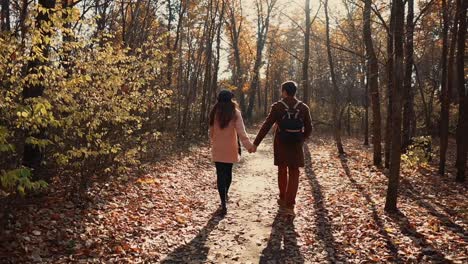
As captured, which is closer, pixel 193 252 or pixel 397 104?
pixel 193 252

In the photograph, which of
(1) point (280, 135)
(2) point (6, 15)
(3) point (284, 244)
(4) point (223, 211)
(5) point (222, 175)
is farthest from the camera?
(2) point (6, 15)

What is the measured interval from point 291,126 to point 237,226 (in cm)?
191

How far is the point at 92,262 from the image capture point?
4.82 meters

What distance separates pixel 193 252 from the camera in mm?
5398

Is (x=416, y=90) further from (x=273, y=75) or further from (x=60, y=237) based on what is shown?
(x=60, y=237)

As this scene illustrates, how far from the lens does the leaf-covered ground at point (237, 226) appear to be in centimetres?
507

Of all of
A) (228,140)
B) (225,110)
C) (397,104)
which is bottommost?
(228,140)

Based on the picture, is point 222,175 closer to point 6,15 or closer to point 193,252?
point 193,252

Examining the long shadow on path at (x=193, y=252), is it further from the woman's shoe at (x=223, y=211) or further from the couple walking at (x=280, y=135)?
the couple walking at (x=280, y=135)

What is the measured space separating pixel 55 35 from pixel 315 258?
14.8 ft

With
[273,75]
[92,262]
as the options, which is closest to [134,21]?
[92,262]

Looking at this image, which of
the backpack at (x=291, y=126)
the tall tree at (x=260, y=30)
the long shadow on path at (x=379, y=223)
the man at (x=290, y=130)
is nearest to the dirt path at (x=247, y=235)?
the man at (x=290, y=130)

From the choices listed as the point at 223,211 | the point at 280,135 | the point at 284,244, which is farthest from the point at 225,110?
the point at 284,244

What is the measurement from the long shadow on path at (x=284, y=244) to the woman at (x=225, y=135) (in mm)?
1190
